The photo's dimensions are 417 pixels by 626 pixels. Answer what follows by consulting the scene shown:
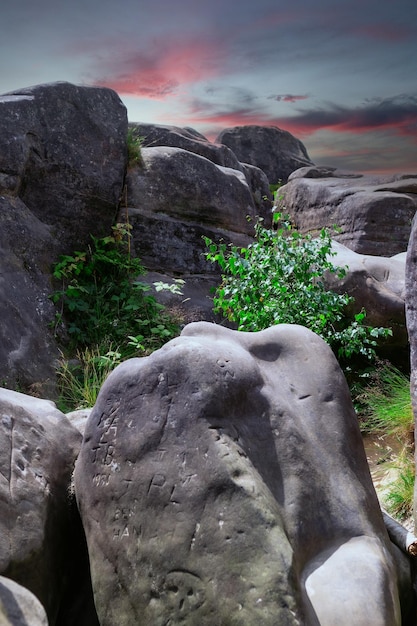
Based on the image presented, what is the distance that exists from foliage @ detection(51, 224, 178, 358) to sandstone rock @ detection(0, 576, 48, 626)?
438cm

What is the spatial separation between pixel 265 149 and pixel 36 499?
1517 cm

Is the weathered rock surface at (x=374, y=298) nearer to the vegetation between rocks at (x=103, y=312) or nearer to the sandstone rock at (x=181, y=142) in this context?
the vegetation between rocks at (x=103, y=312)

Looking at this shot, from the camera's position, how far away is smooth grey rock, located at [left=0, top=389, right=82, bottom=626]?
10.3 ft

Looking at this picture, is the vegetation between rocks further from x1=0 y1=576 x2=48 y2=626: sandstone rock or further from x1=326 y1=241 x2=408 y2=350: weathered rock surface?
x1=0 y1=576 x2=48 y2=626: sandstone rock

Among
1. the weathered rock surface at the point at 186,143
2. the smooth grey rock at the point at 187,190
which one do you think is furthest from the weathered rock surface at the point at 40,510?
the weathered rock surface at the point at 186,143

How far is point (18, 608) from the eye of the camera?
2449mm

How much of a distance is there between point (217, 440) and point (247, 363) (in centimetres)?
51

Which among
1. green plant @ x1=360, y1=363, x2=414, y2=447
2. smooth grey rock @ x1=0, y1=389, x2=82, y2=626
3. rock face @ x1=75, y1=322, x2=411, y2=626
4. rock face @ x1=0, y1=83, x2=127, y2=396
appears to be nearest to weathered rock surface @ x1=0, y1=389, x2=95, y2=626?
smooth grey rock @ x1=0, y1=389, x2=82, y2=626

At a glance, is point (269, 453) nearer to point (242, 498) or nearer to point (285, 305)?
point (242, 498)

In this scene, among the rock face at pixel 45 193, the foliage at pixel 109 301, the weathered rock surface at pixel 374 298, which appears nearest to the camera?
the rock face at pixel 45 193

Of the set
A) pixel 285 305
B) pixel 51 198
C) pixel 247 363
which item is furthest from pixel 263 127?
pixel 247 363

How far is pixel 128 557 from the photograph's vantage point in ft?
9.90

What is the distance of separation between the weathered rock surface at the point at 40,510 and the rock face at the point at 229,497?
0.23m

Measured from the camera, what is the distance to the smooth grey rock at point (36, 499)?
3.15m
